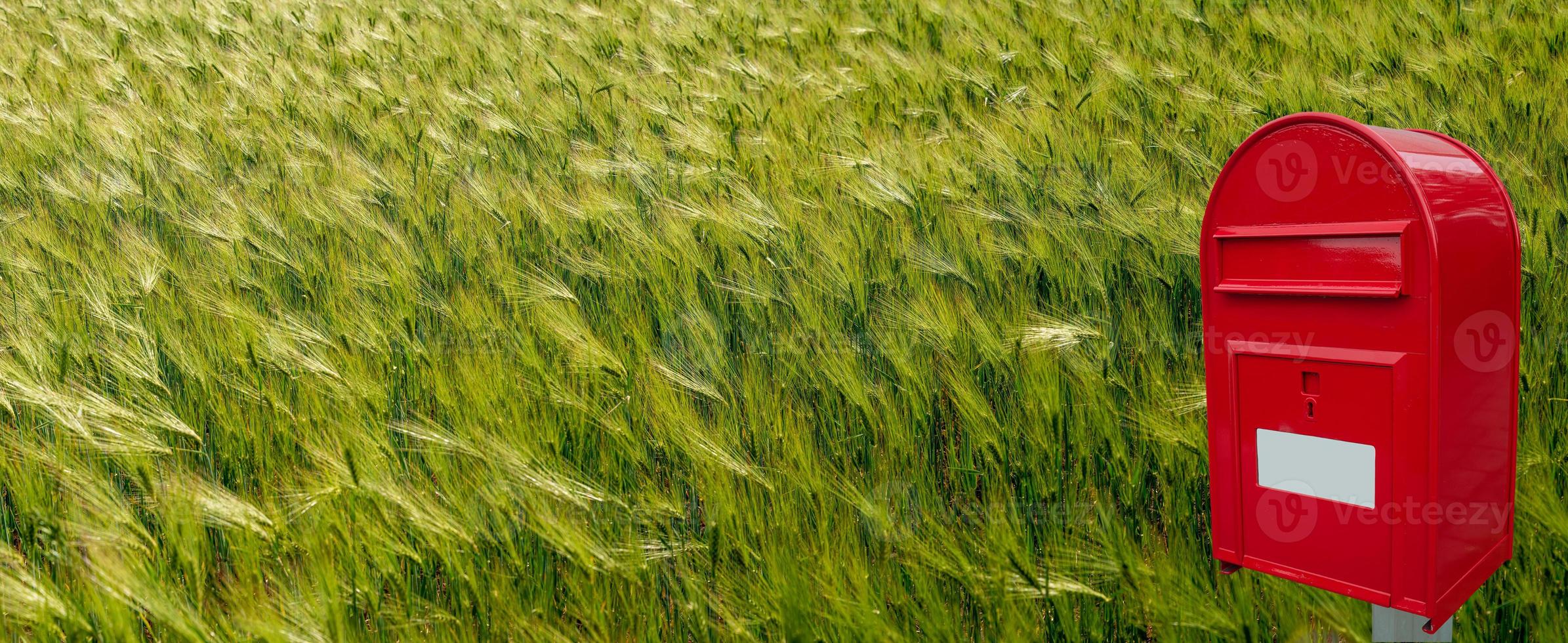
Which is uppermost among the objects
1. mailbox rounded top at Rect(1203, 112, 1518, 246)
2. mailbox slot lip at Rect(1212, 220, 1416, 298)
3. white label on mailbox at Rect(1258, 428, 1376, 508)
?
mailbox rounded top at Rect(1203, 112, 1518, 246)

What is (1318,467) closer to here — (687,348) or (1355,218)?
(1355,218)

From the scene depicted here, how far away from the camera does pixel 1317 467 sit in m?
1.21

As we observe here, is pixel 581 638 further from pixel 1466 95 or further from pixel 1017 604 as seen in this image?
pixel 1466 95

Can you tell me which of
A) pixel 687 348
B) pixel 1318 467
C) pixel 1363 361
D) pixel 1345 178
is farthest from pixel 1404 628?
pixel 687 348

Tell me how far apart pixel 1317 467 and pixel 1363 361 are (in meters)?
0.15

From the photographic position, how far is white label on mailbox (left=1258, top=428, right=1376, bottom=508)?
1.17 metres

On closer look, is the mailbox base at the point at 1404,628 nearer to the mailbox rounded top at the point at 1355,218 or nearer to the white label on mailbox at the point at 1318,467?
the white label on mailbox at the point at 1318,467

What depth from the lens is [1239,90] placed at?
11.0 feet

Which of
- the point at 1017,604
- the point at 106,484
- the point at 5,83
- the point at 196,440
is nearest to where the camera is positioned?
the point at 1017,604

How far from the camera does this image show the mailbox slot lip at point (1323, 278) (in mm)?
1105

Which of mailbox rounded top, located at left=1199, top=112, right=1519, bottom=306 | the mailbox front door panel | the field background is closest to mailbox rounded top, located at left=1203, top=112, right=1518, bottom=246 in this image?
mailbox rounded top, located at left=1199, top=112, right=1519, bottom=306

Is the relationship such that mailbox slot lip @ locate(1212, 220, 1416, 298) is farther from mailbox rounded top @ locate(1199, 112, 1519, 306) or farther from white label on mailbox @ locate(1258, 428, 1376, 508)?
white label on mailbox @ locate(1258, 428, 1376, 508)

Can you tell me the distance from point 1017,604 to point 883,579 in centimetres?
19

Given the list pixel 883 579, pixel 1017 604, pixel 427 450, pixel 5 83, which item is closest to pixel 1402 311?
pixel 1017 604
